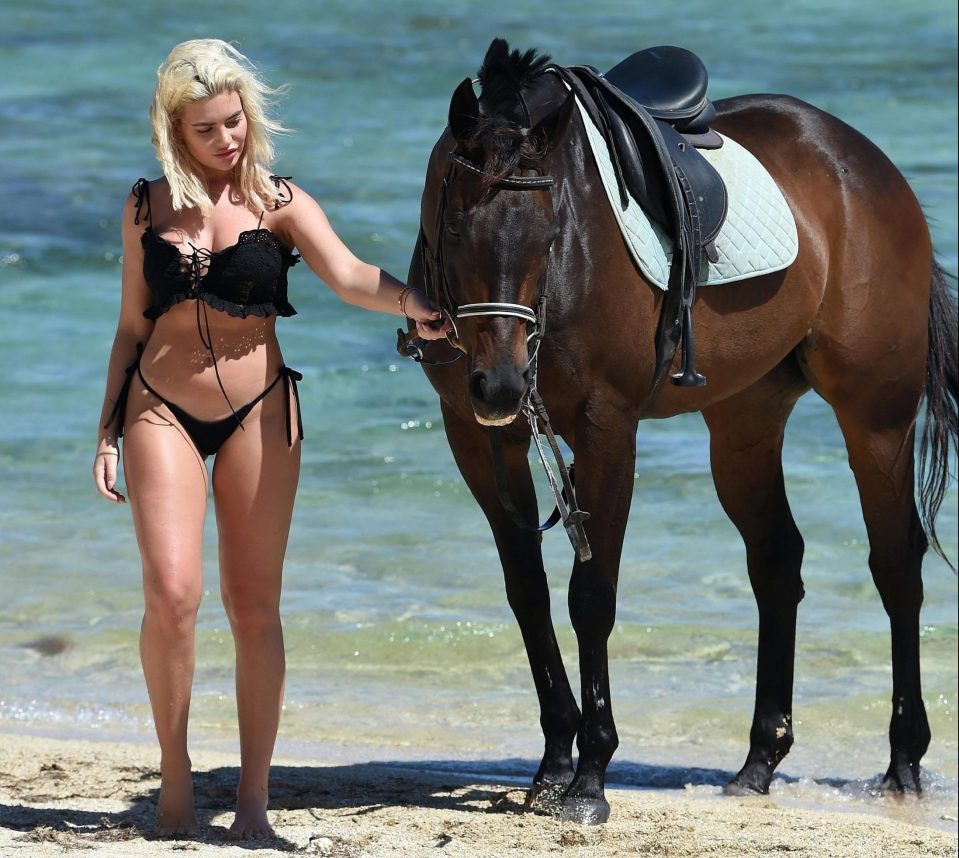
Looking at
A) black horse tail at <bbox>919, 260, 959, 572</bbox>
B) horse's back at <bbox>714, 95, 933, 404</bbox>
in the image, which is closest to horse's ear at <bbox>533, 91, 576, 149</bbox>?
horse's back at <bbox>714, 95, 933, 404</bbox>

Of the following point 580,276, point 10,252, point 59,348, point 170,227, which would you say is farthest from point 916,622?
point 10,252

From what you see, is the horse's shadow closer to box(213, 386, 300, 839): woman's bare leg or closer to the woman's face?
box(213, 386, 300, 839): woman's bare leg

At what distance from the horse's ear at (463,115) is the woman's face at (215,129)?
467mm

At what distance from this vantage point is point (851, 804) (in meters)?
4.97

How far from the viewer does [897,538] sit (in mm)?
5324

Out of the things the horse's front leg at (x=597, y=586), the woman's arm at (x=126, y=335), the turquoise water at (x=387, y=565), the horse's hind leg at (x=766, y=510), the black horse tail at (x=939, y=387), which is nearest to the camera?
the woman's arm at (x=126, y=335)

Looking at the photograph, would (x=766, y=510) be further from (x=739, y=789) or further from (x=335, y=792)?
(x=335, y=792)

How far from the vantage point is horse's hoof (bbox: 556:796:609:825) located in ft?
13.8

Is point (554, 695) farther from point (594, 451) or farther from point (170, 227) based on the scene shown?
point (170, 227)

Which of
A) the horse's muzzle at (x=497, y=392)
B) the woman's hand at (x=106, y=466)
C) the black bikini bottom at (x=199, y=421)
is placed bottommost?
the woman's hand at (x=106, y=466)

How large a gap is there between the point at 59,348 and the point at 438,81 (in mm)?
8515

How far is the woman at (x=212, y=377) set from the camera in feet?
11.9

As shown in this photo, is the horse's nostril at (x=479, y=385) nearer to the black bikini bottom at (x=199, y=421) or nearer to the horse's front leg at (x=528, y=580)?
the black bikini bottom at (x=199, y=421)

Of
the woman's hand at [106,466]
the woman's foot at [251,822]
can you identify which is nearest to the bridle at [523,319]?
the woman's hand at [106,466]
